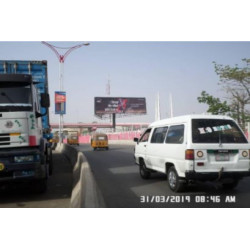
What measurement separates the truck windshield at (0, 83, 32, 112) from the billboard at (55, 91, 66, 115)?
372cm

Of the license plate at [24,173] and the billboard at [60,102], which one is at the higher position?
the billboard at [60,102]

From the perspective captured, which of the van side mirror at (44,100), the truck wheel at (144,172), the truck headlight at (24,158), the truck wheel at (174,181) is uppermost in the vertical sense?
the van side mirror at (44,100)

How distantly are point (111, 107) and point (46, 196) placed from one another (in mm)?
55740

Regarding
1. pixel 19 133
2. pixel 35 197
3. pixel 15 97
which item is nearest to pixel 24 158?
pixel 19 133

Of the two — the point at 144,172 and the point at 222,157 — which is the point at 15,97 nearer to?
the point at 144,172

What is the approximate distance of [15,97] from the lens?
6582 millimetres

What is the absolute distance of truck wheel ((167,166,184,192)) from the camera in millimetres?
6535

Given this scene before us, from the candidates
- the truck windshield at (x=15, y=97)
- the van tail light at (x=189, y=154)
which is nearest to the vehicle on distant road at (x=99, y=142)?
the truck windshield at (x=15, y=97)

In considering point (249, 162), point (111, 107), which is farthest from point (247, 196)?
point (111, 107)

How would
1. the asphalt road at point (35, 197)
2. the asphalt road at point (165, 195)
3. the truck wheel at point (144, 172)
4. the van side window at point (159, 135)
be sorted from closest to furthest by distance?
the asphalt road at point (165, 195)
the asphalt road at point (35, 197)
the van side window at point (159, 135)
the truck wheel at point (144, 172)

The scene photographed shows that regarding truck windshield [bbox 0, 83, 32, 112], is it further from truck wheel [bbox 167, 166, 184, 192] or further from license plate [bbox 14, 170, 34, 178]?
truck wheel [bbox 167, 166, 184, 192]

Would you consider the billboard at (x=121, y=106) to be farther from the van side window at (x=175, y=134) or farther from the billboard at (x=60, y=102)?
the van side window at (x=175, y=134)

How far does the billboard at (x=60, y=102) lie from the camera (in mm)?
10555

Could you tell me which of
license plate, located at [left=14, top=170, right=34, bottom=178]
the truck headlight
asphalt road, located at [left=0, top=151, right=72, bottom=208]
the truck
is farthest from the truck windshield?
asphalt road, located at [left=0, top=151, right=72, bottom=208]
